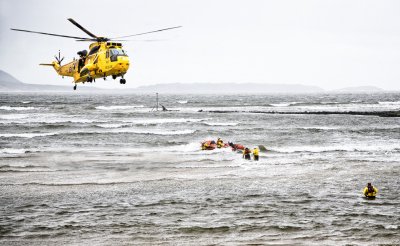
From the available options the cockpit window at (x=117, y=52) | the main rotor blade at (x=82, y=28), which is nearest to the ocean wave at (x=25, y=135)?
the main rotor blade at (x=82, y=28)

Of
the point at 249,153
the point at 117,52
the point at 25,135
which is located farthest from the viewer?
the point at 25,135

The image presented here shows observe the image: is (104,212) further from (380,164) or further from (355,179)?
(380,164)

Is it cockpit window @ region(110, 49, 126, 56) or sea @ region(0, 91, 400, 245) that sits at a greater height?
cockpit window @ region(110, 49, 126, 56)

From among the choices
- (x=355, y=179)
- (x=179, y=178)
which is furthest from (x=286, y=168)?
(x=179, y=178)

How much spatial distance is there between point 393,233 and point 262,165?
11.8m

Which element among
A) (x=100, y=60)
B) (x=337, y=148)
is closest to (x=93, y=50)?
(x=100, y=60)

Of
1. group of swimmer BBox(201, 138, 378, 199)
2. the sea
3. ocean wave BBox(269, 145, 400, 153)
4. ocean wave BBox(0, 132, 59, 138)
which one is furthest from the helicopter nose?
ocean wave BBox(0, 132, 59, 138)

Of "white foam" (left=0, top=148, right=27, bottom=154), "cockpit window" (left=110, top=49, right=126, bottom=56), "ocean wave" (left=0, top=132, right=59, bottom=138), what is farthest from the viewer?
"ocean wave" (left=0, top=132, right=59, bottom=138)

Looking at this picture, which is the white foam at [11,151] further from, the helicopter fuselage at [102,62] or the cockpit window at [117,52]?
the cockpit window at [117,52]

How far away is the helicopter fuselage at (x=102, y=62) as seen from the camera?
20.7m

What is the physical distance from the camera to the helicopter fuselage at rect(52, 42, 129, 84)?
2070 cm

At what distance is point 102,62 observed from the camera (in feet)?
69.3

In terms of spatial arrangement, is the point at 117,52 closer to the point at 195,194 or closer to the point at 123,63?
the point at 123,63

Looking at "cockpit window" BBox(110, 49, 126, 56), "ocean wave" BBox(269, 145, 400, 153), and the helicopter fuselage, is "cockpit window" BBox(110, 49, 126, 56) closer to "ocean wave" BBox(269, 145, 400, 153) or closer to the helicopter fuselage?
the helicopter fuselage
